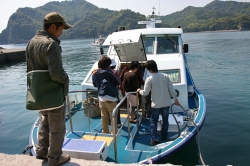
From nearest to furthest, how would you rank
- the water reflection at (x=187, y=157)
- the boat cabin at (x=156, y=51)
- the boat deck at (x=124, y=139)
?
the boat deck at (x=124, y=139) < the water reflection at (x=187, y=157) < the boat cabin at (x=156, y=51)

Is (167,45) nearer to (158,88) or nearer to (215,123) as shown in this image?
(215,123)

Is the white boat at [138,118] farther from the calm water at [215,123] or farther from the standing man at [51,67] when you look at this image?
the calm water at [215,123]

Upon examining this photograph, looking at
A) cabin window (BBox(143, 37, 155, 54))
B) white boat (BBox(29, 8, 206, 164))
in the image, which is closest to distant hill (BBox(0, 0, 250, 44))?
cabin window (BBox(143, 37, 155, 54))

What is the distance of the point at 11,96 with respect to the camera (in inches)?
544

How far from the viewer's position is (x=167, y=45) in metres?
8.00

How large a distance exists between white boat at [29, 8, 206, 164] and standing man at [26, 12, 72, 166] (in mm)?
621

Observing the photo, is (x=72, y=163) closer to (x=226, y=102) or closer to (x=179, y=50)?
(x=179, y=50)

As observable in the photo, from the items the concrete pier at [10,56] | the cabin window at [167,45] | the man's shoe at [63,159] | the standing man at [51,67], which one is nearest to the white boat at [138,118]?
the cabin window at [167,45]

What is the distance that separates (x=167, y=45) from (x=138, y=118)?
3676 mm

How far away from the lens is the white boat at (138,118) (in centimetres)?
375

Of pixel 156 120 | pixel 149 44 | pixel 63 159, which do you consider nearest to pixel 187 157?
pixel 156 120

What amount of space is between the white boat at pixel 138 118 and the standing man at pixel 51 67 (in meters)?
0.62

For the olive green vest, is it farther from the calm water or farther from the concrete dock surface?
the calm water

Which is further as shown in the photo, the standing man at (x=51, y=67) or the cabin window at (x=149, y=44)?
the cabin window at (x=149, y=44)
